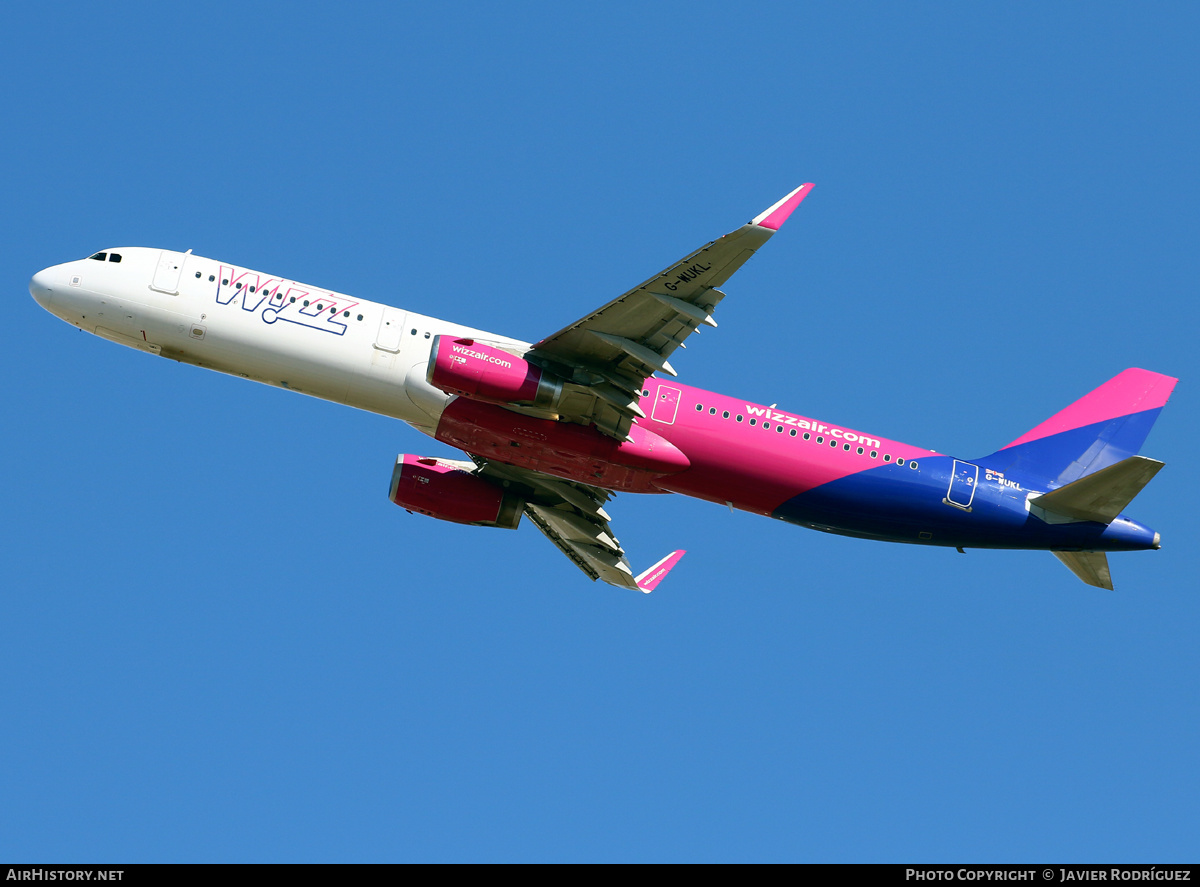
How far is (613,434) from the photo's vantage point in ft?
112

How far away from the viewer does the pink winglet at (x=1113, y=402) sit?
39125mm

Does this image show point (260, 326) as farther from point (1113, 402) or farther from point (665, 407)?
point (1113, 402)

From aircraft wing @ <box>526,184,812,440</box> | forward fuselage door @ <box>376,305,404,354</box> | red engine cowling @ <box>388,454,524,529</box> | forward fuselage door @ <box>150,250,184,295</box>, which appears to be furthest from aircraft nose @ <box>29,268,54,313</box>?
aircraft wing @ <box>526,184,812,440</box>

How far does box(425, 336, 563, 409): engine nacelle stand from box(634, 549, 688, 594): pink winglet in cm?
1183

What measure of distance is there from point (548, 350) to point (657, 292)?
4.09m

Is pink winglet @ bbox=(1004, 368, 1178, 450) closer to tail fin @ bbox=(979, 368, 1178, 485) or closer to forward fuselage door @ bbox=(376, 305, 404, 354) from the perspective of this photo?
tail fin @ bbox=(979, 368, 1178, 485)

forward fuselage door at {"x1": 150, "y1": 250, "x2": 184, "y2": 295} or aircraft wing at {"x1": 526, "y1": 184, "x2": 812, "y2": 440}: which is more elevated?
forward fuselage door at {"x1": 150, "y1": 250, "x2": 184, "y2": 295}

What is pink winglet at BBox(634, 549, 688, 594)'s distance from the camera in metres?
43.1

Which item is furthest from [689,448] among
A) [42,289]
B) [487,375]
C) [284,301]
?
[42,289]

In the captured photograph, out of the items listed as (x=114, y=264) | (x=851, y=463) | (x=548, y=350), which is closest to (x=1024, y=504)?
(x=851, y=463)

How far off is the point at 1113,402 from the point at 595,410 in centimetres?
1827

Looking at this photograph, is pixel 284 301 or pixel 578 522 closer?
pixel 284 301

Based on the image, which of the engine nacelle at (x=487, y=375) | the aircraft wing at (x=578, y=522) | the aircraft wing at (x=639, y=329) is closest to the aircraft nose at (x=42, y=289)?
the engine nacelle at (x=487, y=375)

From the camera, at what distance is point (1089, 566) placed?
37438mm
